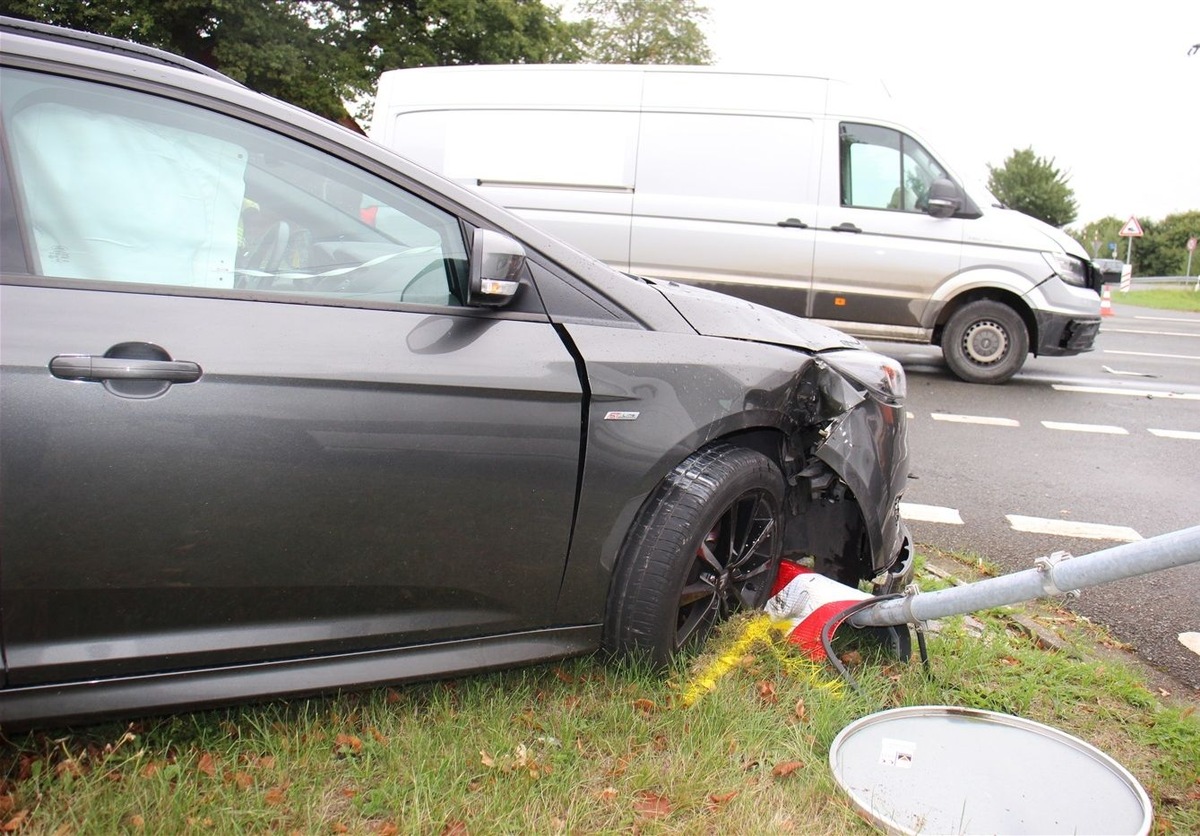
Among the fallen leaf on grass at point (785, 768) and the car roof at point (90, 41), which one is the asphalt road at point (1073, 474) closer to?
the fallen leaf on grass at point (785, 768)

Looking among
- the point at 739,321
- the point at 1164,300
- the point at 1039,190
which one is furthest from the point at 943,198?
the point at 1039,190

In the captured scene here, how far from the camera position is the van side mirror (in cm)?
792

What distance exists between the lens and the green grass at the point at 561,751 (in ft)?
6.86

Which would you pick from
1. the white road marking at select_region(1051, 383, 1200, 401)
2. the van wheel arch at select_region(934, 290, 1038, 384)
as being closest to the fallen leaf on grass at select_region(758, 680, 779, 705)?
the van wheel arch at select_region(934, 290, 1038, 384)

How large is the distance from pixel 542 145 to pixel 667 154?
42.3 inches

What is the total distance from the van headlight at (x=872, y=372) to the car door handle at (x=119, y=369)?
6.10ft

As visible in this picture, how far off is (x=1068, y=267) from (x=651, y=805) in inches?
294

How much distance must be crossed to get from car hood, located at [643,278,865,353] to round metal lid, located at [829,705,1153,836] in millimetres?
1110

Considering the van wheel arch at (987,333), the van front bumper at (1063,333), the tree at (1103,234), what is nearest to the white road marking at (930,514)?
the van wheel arch at (987,333)

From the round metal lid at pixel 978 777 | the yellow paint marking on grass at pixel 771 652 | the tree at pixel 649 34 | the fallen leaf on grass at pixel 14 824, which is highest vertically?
the tree at pixel 649 34

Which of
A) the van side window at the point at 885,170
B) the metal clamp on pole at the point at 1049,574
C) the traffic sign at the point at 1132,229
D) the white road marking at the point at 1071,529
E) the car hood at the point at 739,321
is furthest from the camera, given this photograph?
the traffic sign at the point at 1132,229

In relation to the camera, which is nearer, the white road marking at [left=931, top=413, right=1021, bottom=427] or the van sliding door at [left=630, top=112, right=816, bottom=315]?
the white road marking at [left=931, top=413, right=1021, bottom=427]

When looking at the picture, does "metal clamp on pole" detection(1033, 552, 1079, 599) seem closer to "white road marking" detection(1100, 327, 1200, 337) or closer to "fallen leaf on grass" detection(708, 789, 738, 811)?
"fallen leaf on grass" detection(708, 789, 738, 811)

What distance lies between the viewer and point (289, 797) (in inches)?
84.0
